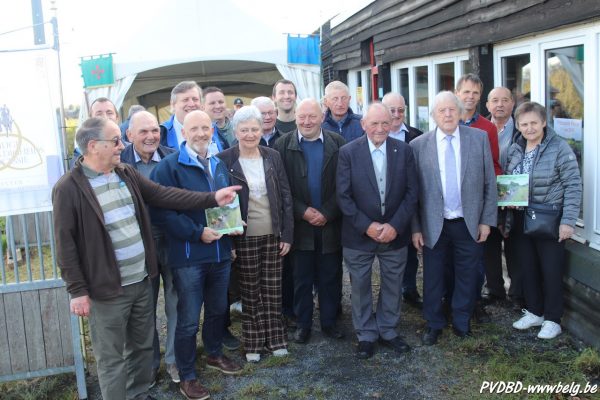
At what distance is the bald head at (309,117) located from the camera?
4035 millimetres

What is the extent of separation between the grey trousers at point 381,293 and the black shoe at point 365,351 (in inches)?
1.4

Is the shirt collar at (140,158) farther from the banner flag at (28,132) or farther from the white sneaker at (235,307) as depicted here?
the white sneaker at (235,307)

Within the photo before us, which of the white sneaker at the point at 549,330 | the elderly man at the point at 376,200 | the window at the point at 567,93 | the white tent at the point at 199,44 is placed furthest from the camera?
the white tent at the point at 199,44

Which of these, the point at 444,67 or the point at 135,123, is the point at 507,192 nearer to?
the point at 135,123

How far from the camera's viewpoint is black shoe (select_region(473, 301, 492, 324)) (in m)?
4.48

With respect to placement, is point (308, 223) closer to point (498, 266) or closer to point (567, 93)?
point (498, 266)

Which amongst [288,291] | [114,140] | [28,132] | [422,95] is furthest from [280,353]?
[422,95]

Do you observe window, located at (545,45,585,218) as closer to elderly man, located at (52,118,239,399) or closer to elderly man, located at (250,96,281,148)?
elderly man, located at (250,96,281,148)

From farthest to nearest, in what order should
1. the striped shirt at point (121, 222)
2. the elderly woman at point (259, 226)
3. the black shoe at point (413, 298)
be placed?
the black shoe at point (413, 298) → the elderly woman at point (259, 226) → the striped shirt at point (121, 222)

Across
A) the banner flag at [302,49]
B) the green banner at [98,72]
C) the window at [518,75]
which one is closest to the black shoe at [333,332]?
the window at [518,75]

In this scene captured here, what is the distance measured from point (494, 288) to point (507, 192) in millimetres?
1156

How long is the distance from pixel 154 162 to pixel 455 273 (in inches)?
89.6

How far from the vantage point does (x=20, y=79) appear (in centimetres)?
347

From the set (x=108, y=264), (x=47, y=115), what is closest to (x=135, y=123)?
(x=47, y=115)
